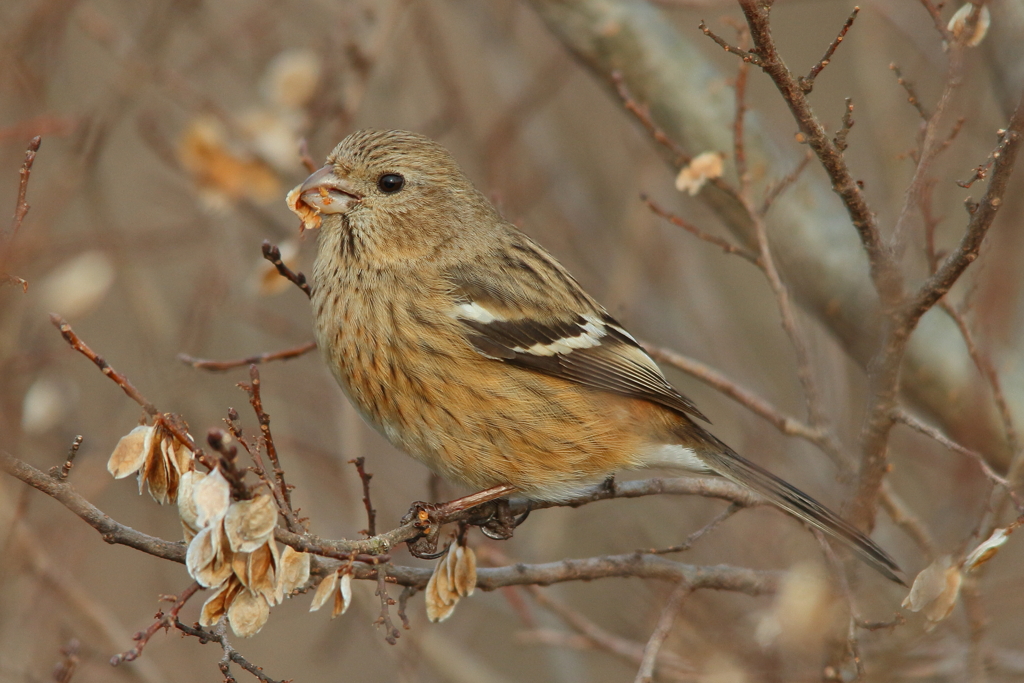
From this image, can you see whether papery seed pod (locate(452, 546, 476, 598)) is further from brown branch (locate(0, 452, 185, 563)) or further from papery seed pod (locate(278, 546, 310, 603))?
brown branch (locate(0, 452, 185, 563))

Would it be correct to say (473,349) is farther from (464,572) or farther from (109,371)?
(109,371)

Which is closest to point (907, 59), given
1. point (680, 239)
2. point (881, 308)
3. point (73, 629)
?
point (680, 239)

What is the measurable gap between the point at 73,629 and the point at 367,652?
2921 millimetres

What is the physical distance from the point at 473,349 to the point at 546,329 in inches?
18.5

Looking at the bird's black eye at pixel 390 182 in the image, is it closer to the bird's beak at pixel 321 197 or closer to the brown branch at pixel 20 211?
the bird's beak at pixel 321 197

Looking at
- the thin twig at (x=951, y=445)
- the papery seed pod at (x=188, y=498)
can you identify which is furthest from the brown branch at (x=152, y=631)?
the thin twig at (x=951, y=445)

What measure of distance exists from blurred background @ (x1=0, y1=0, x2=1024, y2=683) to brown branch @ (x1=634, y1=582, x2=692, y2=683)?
1.40 feet

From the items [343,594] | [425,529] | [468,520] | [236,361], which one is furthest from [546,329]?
[343,594]

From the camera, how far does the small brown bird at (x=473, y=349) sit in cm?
413

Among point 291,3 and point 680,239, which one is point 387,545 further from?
point 291,3

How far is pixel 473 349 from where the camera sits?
426cm

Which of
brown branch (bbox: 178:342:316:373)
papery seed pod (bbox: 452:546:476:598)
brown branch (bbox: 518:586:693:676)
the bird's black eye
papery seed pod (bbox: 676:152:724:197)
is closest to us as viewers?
papery seed pod (bbox: 452:546:476:598)

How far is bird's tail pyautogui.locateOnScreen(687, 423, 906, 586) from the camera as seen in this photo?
152 inches

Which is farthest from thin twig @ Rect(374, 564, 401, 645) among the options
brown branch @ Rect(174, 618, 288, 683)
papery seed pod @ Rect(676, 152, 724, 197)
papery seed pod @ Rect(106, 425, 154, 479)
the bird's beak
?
papery seed pod @ Rect(676, 152, 724, 197)
